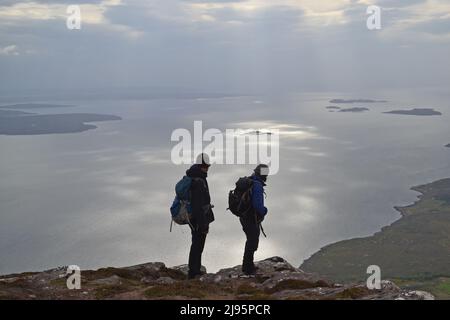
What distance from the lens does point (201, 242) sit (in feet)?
39.9

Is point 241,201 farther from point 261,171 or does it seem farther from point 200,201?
point 200,201

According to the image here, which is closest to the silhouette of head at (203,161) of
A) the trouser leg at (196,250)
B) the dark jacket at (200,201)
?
the dark jacket at (200,201)

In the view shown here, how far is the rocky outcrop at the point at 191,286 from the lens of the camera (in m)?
9.89

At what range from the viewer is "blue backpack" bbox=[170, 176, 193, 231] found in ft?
38.2

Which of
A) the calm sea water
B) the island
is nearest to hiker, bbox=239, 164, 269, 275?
the calm sea water

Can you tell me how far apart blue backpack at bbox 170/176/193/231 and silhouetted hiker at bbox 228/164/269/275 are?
1.19 metres

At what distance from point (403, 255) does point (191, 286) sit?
314 feet

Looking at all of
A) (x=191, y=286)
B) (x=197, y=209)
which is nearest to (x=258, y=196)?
(x=197, y=209)

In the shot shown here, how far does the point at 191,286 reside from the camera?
11148mm

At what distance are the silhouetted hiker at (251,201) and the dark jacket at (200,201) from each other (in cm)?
70

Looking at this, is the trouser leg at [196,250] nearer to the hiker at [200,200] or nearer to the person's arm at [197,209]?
the hiker at [200,200]

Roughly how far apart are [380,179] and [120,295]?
136m
